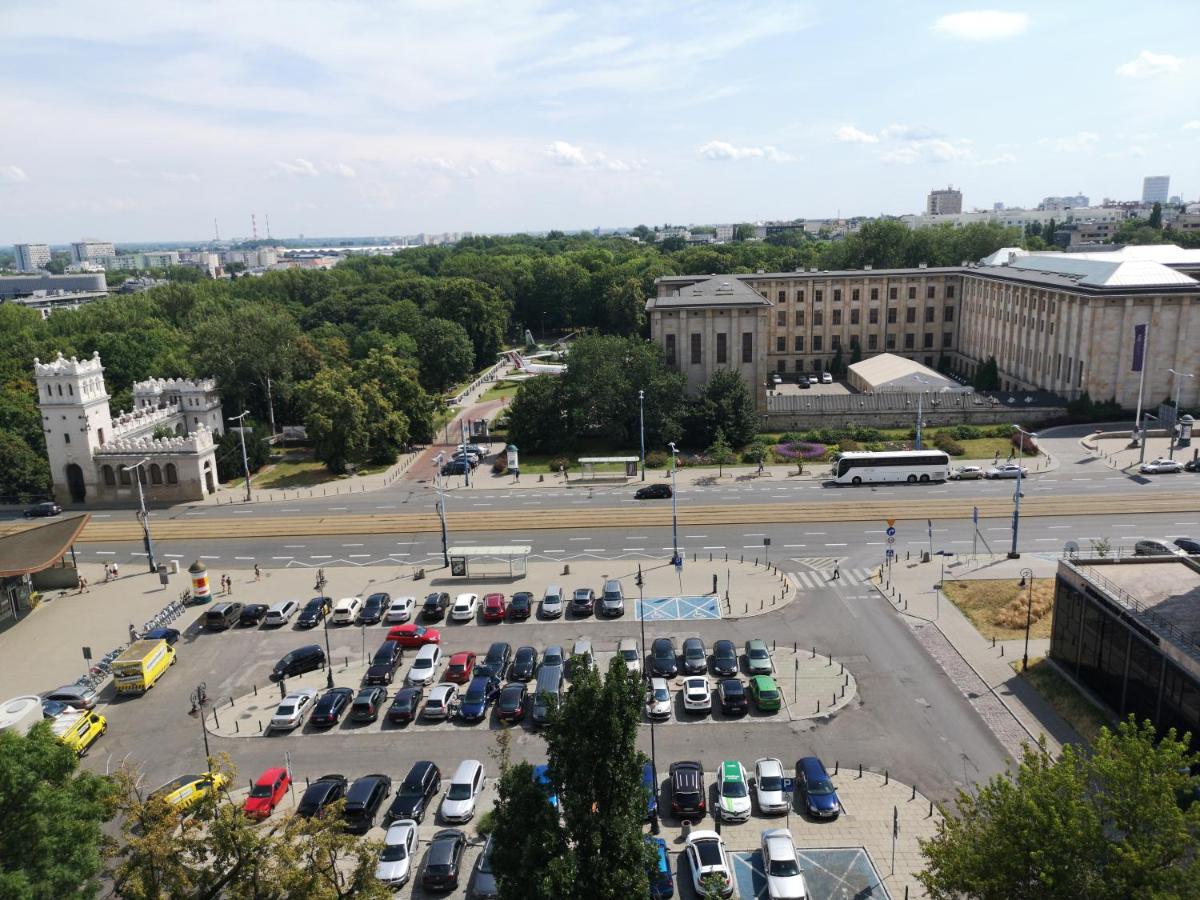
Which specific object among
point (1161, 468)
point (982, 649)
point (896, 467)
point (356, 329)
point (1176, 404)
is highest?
point (356, 329)

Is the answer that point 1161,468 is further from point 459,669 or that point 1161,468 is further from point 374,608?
point 374,608

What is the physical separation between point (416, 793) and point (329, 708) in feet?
24.8

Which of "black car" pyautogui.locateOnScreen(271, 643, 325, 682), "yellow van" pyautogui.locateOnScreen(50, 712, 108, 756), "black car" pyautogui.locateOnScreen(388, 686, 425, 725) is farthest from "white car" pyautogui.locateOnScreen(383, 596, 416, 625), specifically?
"yellow van" pyautogui.locateOnScreen(50, 712, 108, 756)

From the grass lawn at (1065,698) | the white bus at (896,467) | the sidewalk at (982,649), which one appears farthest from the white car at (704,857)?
the white bus at (896,467)

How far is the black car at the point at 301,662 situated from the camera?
39406mm

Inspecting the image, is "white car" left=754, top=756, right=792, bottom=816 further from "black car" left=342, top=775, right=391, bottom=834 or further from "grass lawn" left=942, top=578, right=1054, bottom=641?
"grass lawn" left=942, top=578, right=1054, bottom=641

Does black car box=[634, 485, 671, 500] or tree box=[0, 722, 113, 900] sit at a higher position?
tree box=[0, 722, 113, 900]

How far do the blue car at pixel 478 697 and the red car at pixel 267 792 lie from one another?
7158 millimetres

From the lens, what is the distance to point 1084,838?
730 inches

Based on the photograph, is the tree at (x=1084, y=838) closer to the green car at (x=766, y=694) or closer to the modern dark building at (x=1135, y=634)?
the modern dark building at (x=1135, y=634)

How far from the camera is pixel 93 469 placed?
68.9 meters

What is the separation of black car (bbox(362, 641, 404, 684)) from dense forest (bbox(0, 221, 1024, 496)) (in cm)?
3760

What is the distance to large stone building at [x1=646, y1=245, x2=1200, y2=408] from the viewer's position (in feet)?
260

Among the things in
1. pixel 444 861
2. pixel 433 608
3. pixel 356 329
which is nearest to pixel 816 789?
pixel 444 861
